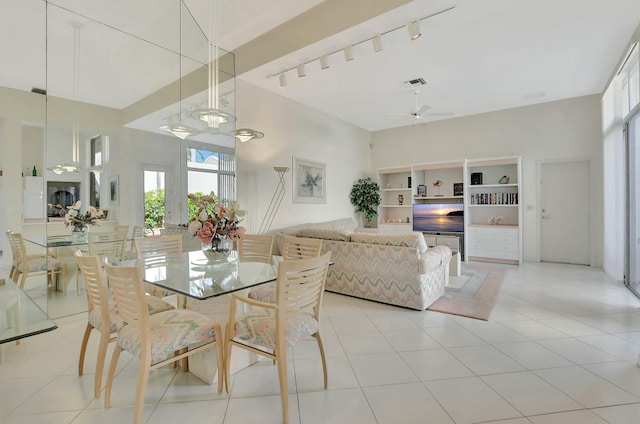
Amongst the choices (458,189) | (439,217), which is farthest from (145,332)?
(458,189)

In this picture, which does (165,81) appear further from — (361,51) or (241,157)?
(361,51)

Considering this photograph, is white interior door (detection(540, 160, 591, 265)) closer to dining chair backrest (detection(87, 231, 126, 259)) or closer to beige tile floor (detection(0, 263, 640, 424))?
beige tile floor (detection(0, 263, 640, 424))

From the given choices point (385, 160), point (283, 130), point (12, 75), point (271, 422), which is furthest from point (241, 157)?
point (385, 160)

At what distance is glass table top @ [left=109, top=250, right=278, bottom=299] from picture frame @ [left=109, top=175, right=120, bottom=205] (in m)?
1.33

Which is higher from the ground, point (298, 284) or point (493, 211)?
point (493, 211)

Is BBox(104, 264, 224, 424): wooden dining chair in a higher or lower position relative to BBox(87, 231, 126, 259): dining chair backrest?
lower

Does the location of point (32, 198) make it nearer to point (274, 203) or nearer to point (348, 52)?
point (274, 203)

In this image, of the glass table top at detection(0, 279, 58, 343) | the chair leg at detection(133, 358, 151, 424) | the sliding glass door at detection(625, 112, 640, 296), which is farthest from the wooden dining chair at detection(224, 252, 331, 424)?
the sliding glass door at detection(625, 112, 640, 296)

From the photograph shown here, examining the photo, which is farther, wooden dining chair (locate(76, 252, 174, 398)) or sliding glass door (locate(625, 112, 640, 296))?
sliding glass door (locate(625, 112, 640, 296))

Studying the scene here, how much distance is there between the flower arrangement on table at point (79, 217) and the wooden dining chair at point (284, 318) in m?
2.55

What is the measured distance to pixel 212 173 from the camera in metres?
4.49

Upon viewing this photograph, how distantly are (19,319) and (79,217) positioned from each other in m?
2.14

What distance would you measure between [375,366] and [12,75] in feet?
14.1

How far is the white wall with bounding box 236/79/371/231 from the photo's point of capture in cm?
473
